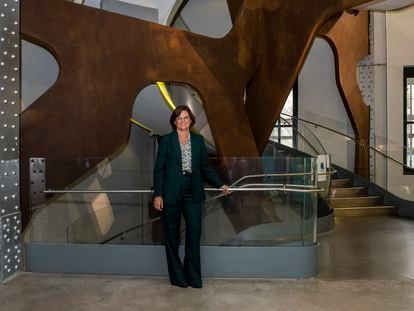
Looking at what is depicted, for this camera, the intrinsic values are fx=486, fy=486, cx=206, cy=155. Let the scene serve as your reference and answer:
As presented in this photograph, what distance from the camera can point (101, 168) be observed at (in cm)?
568

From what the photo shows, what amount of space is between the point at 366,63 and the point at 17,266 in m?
10.7

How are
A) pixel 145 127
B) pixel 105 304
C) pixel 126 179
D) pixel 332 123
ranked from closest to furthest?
pixel 105 304 → pixel 126 179 → pixel 145 127 → pixel 332 123

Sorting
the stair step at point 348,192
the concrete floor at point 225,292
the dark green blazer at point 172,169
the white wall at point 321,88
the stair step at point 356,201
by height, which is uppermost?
the white wall at point 321,88

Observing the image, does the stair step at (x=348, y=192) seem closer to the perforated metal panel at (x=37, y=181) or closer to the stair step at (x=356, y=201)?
the stair step at (x=356, y=201)

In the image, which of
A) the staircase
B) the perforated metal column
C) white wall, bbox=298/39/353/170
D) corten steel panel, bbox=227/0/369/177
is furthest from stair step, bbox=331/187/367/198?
the perforated metal column

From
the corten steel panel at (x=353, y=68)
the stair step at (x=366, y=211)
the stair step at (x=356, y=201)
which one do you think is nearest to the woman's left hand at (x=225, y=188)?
the stair step at (x=366, y=211)

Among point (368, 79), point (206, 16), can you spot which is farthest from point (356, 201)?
point (206, 16)

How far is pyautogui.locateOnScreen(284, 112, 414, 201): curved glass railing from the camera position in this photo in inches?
427

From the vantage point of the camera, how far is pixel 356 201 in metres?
10.6

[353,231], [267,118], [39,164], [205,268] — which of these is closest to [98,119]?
[39,164]

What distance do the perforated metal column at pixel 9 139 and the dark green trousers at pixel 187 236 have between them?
1.55 metres

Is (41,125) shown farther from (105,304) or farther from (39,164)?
(105,304)

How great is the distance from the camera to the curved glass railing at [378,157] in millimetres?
10844

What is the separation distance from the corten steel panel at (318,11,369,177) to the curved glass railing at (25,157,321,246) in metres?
7.31
